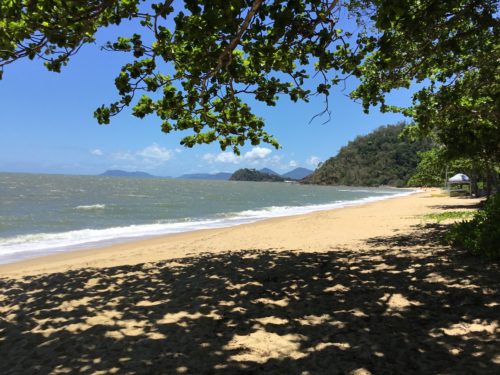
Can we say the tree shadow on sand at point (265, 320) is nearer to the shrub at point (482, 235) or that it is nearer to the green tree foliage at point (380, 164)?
the shrub at point (482, 235)

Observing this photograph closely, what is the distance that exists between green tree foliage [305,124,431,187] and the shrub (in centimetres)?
15557

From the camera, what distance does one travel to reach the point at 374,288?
20.0 feet

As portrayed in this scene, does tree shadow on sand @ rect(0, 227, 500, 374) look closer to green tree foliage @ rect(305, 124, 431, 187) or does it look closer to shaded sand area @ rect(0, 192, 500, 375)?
shaded sand area @ rect(0, 192, 500, 375)

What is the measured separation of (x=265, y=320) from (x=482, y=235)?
5147mm

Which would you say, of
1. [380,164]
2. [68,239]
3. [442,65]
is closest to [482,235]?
[442,65]

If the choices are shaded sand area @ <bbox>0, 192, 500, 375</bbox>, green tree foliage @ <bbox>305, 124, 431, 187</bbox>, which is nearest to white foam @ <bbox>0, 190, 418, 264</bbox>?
shaded sand area @ <bbox>0, 192, 500, 375</bbox>

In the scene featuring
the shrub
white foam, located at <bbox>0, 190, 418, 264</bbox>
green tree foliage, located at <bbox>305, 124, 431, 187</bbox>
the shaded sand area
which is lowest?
white foam, located at <bbox>0, 190, 418, 264</bbox>

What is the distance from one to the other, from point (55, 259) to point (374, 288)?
11.1 meters

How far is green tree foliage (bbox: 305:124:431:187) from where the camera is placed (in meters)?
167

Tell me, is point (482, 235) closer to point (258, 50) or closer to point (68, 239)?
point (258, 50)

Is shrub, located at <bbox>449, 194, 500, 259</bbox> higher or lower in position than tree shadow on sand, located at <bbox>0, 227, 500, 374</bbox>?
higher

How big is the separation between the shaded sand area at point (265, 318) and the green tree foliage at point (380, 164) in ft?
523

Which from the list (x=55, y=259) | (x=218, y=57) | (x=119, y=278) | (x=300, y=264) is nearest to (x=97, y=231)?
(x=55, y=259)

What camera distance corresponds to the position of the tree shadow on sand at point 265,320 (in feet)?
12.8
